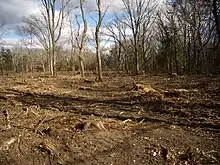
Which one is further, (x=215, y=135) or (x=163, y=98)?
(x=163, y=98)

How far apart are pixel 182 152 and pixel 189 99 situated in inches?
238

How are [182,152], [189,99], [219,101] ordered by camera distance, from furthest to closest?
1. [189,99]
2. [219,101]
3. [182,152]

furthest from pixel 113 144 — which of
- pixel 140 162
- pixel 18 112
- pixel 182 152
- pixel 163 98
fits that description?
pixel 163 98

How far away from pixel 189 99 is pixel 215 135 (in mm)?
4848

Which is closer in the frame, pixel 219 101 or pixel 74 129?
pixel 74 129

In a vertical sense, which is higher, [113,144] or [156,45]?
[156,45]

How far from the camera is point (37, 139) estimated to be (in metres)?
6.37

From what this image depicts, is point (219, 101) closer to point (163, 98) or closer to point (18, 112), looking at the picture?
point (163, 98)

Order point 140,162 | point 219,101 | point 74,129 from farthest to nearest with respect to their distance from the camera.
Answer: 1. point 219,101
2. point 74,129
3. point 140,162

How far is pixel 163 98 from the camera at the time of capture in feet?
38.0

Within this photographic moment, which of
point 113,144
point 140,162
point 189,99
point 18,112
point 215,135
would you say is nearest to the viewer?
point 140,162

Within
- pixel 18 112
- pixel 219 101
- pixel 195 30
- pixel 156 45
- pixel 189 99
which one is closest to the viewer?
pixel 18 112

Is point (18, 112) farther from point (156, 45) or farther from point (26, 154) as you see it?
point (156, 45)

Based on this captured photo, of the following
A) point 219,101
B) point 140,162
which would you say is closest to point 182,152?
point 140,162
